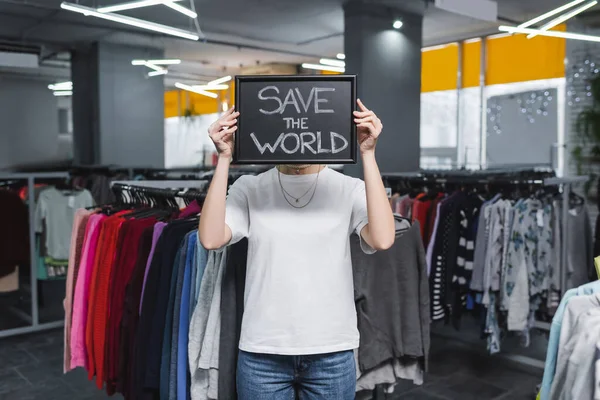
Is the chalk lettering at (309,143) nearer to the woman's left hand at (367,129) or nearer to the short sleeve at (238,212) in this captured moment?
the woman's left hand at (367,129)

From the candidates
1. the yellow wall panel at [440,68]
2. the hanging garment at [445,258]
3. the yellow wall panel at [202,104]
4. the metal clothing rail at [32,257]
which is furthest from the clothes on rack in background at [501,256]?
the yellow wall panel at [202,104]

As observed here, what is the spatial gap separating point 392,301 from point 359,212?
885mm

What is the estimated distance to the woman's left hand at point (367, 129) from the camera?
67.7 inches

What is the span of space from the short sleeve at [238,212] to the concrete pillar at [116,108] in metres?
8.87

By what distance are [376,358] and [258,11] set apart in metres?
6.93

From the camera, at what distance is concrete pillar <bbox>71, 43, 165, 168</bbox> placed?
10172mm

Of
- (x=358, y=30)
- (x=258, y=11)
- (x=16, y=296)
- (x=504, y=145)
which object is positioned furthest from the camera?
(x=504, y=145)

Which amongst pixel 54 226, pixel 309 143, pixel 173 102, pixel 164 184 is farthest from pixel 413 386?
pixel 173 102

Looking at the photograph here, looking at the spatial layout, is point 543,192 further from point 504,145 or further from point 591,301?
point 504,145

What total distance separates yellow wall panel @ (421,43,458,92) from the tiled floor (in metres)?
6.97

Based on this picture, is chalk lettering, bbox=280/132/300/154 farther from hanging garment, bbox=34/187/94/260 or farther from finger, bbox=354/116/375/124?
hanging garment, bbox=34/187/94/260

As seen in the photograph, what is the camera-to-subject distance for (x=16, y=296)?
21.7 ft

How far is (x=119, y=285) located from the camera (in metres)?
2.77

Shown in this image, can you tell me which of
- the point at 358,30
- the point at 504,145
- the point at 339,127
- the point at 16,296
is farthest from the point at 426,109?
the point at 339,127
